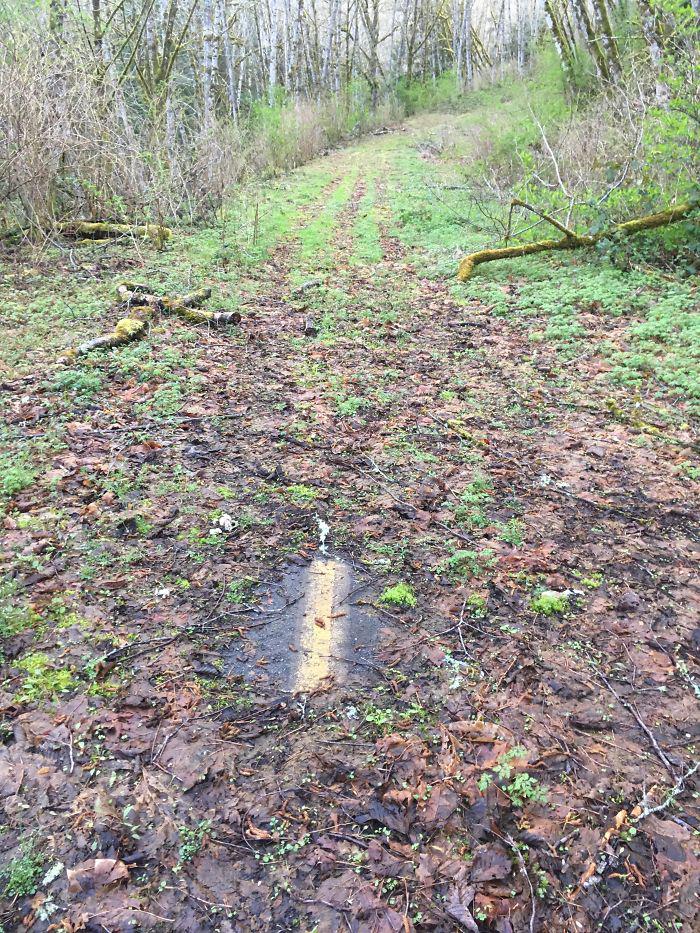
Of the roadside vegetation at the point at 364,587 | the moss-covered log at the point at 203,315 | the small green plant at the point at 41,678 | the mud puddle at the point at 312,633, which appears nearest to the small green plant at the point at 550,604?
the roadside vegetation at the point at 364,587

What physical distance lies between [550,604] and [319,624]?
1326 millimetres

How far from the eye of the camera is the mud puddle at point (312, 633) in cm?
304

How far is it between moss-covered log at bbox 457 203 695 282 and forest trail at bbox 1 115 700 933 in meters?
2.32

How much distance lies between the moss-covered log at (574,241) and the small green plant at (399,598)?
6.15 metres

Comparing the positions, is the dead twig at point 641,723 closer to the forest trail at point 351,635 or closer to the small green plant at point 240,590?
the forest trail at point 351,635

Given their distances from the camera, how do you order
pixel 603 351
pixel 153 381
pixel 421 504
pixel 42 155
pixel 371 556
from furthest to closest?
1. pixel 42 155
2. pixel 603 351
3. pixel 153 381
4. pixel 421 504
5. pixel 371 556

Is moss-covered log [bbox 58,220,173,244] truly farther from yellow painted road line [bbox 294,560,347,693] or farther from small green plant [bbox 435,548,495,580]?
small green plant [bbox 435,548,495,580]

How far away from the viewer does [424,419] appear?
528 centimetres

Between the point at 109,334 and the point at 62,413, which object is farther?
the point at 109,334

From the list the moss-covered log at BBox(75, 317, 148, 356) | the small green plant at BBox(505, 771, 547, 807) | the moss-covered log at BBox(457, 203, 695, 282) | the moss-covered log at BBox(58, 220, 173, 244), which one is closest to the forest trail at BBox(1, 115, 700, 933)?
the small green plant at BBox(505, 771, 547, 807)

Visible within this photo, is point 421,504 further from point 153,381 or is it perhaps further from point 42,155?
point 42,155

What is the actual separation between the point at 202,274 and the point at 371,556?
5.96 meters

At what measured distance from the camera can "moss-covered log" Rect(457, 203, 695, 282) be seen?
7.66 metres

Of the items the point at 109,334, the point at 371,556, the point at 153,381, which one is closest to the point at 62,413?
the point at 153,381
